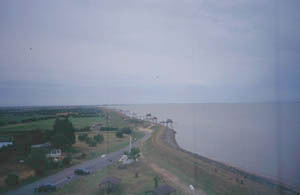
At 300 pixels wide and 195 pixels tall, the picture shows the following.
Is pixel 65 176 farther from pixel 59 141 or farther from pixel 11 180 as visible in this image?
pixel 59 141

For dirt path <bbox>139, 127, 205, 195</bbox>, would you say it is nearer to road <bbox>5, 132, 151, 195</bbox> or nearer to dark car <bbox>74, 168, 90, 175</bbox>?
road <bbox>5, 132, 151, 195</bbox>

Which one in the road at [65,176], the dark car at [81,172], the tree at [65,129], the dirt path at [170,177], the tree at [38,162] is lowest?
the dirt path at [170,177]

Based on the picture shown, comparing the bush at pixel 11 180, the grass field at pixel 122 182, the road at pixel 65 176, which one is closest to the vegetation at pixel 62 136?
the road at pixel 65 176

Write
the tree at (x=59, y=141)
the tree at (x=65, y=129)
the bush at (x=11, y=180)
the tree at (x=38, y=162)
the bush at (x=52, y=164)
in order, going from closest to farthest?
the bush at (x=11, y=180)
the tree at (x=38, y=162)
the bush at (x=52, y=164)
the tree at (x=59, y=141)
the tree at (x=65, y=129)

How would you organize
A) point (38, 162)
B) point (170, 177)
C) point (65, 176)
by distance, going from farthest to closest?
point (170, 177) < point (38, 162) < point (65, 176)

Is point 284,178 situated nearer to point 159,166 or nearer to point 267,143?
point 159,166

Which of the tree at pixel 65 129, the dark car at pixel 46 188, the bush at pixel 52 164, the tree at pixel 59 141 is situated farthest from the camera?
the tree at pixel 65 129

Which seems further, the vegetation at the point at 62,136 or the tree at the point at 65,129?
the tree at the point at 65,129

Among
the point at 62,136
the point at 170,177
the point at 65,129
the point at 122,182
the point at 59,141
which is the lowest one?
the point at 170,177

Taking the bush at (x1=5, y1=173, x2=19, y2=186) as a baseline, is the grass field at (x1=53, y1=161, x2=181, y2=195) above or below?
below

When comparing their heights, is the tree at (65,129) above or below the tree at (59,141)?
above

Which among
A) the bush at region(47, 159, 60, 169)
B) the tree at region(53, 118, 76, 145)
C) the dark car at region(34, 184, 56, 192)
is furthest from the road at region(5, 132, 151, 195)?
the tree at region(53, 118, 76, 145)

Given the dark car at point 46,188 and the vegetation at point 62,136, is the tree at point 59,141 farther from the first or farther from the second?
the dark car at point 46,188

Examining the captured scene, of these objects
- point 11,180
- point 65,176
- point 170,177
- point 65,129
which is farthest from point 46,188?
point 65,129
